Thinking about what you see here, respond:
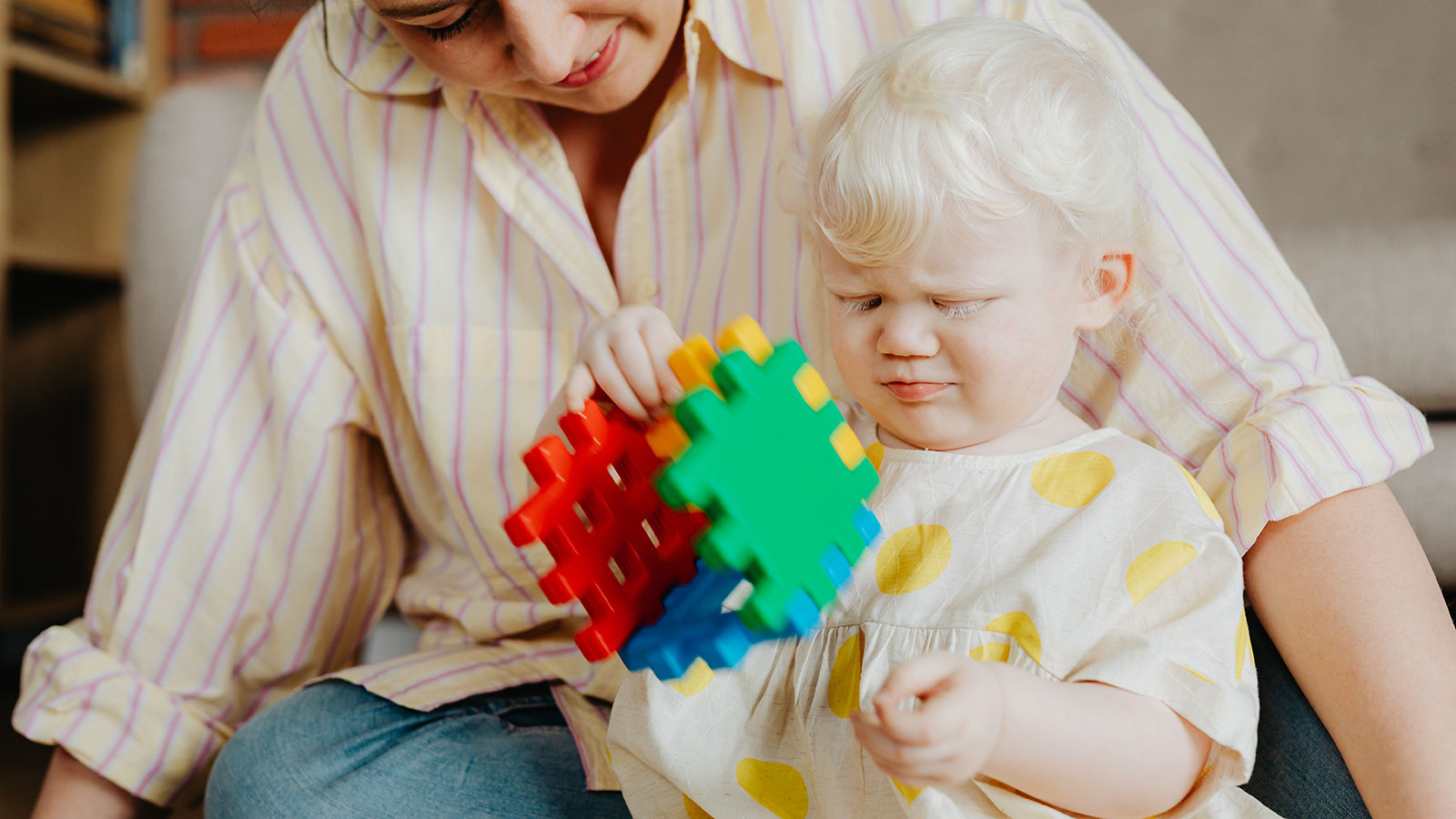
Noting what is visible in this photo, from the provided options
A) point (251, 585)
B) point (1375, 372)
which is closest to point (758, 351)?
point (251, 585)

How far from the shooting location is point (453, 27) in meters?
0.80

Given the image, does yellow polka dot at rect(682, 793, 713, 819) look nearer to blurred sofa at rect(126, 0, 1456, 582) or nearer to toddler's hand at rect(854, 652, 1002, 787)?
toddler's hand at rect(854, 652, 1002, 787)

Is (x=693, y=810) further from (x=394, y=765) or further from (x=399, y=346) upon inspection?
(x=399, y=346)

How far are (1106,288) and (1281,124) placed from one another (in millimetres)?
1158

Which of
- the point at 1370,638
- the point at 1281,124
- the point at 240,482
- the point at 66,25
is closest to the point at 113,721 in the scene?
the point at 240,482

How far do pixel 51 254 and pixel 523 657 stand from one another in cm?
141

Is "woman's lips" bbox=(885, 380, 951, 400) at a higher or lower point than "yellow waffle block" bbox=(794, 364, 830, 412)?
lower

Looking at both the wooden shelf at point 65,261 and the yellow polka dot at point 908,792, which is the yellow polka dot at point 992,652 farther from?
the wooden shelf at point 65,261

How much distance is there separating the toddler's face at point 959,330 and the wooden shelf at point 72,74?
1.72m

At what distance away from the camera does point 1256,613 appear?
71cm

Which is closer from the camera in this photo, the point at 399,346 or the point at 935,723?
the point at 935,723

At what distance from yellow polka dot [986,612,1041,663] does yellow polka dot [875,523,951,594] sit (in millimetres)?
51

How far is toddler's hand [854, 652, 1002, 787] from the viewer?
49 cm

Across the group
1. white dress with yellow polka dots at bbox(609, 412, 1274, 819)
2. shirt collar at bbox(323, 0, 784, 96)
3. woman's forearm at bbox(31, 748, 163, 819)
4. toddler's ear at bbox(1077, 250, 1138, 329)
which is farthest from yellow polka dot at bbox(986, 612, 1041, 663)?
woman's forearm at bbox(31, 748, 163, 819)
